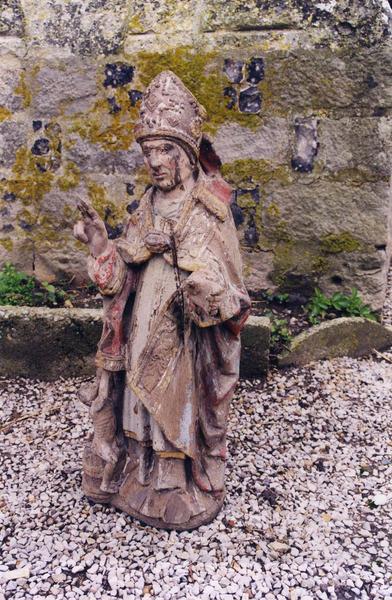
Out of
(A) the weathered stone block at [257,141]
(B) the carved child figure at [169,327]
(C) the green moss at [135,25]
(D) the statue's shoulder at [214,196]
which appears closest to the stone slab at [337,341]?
(A) the weathered stone block at [257,141]

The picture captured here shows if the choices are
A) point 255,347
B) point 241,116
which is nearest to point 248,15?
point 241,116

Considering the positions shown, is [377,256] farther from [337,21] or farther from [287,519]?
[287,519]

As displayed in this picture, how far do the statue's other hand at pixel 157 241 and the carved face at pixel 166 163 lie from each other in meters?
0.20

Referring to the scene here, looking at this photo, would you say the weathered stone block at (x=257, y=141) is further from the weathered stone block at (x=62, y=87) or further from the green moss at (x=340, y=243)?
the weathered stone block at (x=62, y=87)

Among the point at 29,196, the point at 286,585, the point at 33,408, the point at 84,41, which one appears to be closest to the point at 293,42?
the point at 84,41

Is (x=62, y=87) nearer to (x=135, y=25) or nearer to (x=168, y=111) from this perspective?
(x=135, y=25)

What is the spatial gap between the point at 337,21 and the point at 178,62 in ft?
3.94

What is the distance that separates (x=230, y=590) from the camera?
289cm

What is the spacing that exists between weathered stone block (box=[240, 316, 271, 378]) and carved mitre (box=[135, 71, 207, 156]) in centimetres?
198

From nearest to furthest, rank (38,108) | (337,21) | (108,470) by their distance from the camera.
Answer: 1. (108,470)
2. (337,21)
3. (38,108)

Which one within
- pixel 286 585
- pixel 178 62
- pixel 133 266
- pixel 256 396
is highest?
pixel 178 62

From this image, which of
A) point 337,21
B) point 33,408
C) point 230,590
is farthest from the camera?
point 337,21

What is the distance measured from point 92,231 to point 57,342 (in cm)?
196

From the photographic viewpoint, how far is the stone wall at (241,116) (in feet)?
15.6
